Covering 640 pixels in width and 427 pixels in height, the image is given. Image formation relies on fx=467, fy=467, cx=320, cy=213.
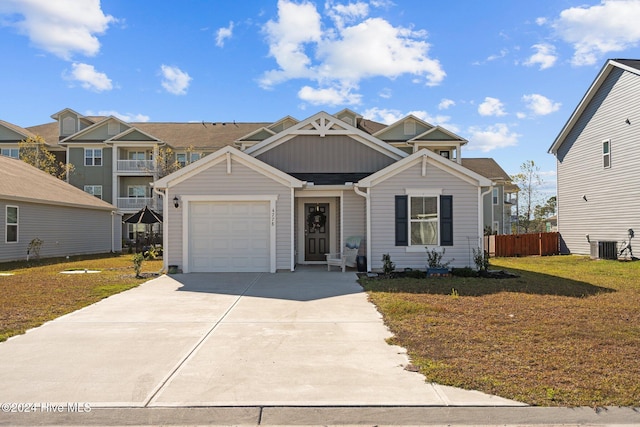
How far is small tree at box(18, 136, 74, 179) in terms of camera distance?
105ft

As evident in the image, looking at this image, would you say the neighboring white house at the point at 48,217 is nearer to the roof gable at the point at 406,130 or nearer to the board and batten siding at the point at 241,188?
the board and batten siding at the point at 241,188

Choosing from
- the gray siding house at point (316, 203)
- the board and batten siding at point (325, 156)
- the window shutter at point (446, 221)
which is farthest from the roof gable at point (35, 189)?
the window shutter at point (446, 221)

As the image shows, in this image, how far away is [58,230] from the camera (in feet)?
71.4

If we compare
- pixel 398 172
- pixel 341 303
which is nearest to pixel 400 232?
pixel 398 172

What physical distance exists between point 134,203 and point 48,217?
1183cm

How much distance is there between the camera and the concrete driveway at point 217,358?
14.5 ft

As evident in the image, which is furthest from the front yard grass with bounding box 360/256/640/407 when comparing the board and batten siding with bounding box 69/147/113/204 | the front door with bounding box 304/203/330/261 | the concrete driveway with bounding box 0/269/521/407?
the board and batten siding with bounding box 69/147/113/204

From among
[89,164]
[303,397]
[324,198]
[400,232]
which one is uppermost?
[89,164]

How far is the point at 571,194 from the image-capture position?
889 inches

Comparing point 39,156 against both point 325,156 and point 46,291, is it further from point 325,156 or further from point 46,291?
point 46,291

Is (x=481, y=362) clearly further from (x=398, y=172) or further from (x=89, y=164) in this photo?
(x=89, y=164)

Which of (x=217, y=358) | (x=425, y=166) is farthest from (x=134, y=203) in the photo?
(x=217, y=358)

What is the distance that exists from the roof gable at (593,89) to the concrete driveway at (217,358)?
16.3 m

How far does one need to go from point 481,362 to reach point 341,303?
163 inches
